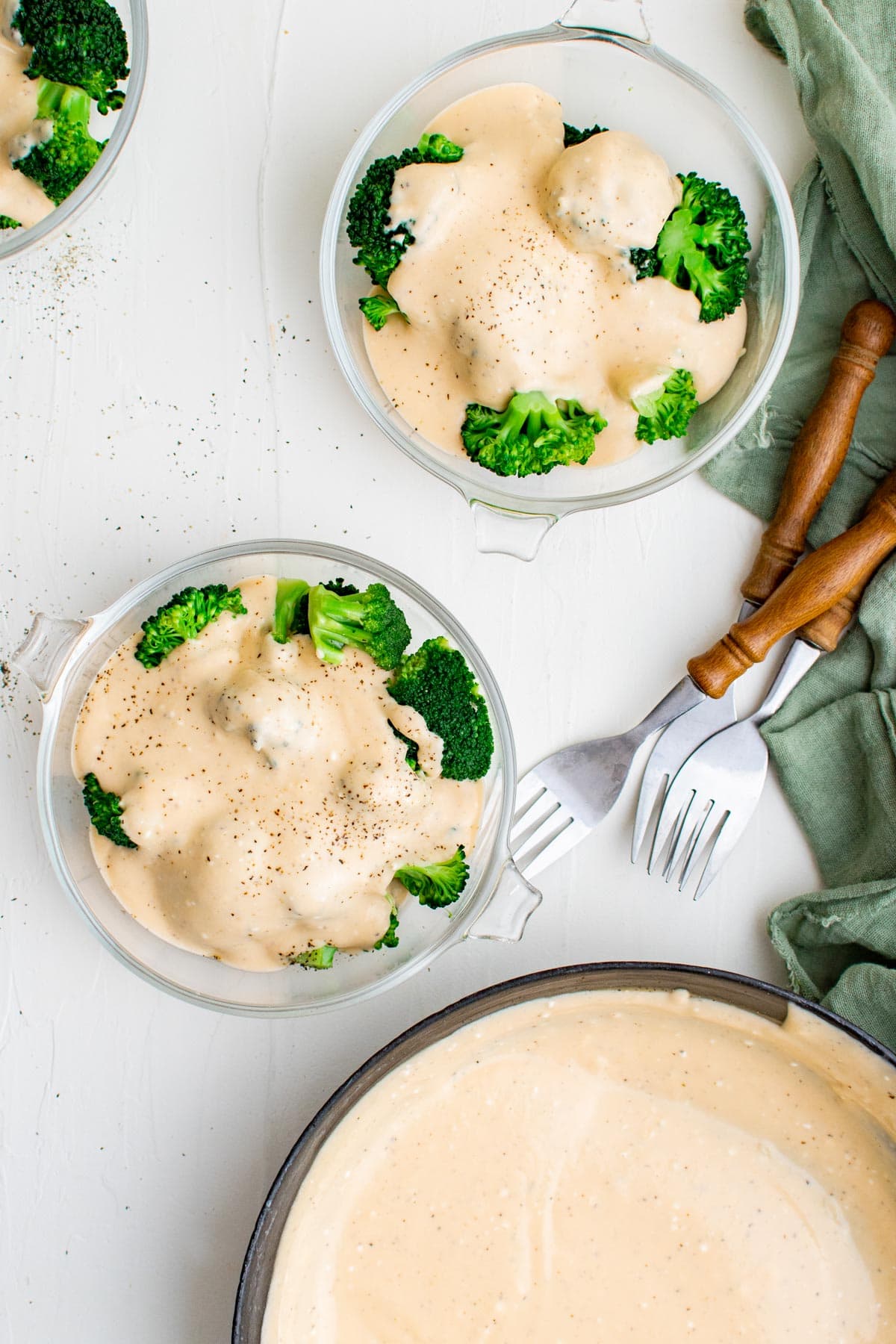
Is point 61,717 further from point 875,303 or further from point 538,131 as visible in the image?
point 875,303

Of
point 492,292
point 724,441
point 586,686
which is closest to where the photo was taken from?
point 492,292

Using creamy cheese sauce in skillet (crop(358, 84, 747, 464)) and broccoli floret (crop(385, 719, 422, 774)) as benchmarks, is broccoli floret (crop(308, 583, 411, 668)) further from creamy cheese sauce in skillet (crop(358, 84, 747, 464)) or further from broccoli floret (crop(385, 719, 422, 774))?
creamy cheese sauce in skillet (crop(358, 84, 747, 464))

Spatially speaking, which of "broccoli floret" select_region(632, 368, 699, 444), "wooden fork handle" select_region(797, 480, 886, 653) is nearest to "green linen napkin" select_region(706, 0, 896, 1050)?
"wooden fork handle" select_region(797, 480, 886, 653)

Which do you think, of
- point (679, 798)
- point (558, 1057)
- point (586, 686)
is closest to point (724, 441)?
point (586, 686)

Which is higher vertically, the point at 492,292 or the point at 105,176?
the point at 105,176

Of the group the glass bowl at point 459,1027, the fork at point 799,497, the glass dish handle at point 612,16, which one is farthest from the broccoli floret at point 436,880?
Result: the glass dish handle at point 612,16

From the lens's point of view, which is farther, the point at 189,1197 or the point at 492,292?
the point at 189,1197

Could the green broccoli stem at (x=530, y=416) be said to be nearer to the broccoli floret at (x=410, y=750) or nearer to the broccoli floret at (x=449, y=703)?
the broccoli floret at (x=449, y=703)

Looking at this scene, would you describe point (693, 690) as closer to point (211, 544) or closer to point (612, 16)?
point (211, 544)
